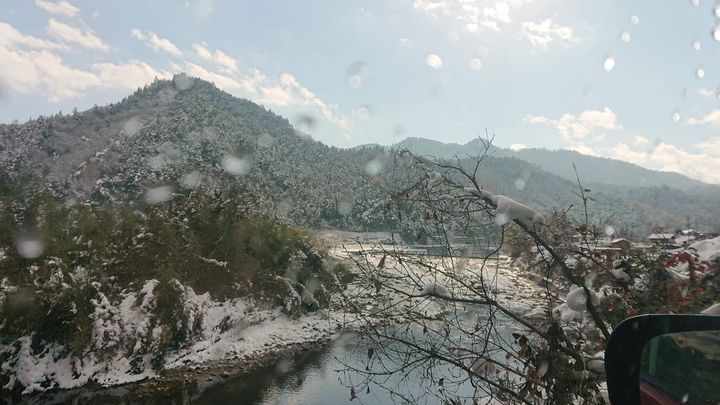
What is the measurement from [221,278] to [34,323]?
6.31 m

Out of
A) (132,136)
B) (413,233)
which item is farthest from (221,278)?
(132,136)

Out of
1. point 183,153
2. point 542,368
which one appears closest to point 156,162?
point 183,153

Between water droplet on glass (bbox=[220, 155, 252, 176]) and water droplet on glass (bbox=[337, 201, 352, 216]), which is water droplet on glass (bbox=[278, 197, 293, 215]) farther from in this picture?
water droplet on glass (bbox=[337, 201, 352, 216])

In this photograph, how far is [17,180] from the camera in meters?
13.9

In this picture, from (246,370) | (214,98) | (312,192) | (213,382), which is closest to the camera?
(213,382)

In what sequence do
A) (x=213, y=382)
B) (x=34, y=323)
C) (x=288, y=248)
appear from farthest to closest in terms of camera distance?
(x=288, y=248), (x=213, y=382), (x=34, y=323)

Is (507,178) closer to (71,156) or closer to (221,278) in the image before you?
(71,156)

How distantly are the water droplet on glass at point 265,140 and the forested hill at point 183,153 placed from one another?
1.57 ft

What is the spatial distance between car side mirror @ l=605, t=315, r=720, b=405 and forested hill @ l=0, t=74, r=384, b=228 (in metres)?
47.2

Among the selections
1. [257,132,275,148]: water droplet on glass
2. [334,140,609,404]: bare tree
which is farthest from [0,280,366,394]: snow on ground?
[257,132,275,148]: water droplet on glass

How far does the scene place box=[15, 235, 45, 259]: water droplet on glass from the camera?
11.2m

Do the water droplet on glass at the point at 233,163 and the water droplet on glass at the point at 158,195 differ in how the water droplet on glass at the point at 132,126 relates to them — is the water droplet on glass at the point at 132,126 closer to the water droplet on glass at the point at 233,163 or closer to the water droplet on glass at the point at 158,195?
the water droplet on glass at the point at 233,163

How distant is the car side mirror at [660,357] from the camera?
1.40 metres

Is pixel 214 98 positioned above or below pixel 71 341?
above
